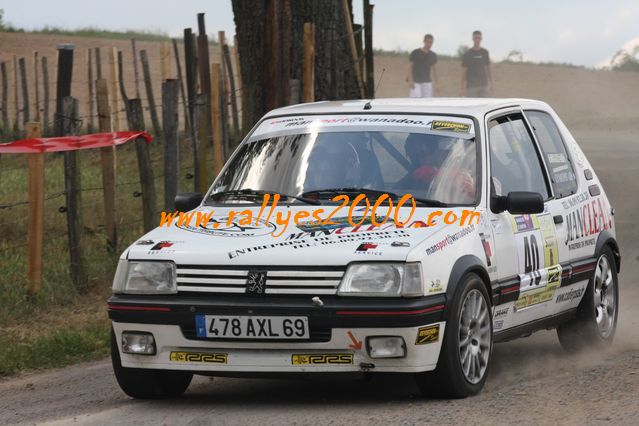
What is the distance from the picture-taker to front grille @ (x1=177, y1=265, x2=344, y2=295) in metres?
6.72

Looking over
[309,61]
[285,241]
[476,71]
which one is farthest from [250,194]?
[476,71]

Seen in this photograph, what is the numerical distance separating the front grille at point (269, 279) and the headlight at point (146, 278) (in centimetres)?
8

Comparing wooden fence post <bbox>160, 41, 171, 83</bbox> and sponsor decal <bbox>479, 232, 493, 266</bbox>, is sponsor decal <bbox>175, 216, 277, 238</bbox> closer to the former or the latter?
sponsor decal <bbox>479, 232, 493, 266</bbox>

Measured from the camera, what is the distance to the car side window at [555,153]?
8.90 m

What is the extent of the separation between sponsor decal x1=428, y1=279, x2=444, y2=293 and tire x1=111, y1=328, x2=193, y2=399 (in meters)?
1.41

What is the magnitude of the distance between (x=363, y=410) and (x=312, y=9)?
8.45 metres

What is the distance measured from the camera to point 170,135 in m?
12.8

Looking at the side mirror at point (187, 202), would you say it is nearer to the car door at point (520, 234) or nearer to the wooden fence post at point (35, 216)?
the car door at point (520, 234)

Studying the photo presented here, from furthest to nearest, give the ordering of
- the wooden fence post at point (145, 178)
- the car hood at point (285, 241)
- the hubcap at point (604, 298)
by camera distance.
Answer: the wooden fence post at point (145, 178), the hubcap at point (604, 298), the car hood at point (285, 241)

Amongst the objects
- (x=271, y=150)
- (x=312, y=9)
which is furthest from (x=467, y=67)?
(x=271, y=150)

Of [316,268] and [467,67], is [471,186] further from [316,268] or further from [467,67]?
[467,67]

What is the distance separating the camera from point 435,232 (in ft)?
23.3

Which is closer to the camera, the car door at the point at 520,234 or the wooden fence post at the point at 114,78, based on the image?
the car door at the point at 520,234

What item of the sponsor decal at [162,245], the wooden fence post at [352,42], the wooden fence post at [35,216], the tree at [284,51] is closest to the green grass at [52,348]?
the wooden fence post at [35,216]
